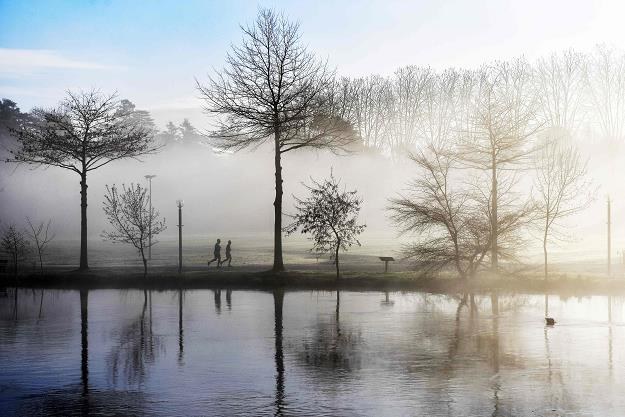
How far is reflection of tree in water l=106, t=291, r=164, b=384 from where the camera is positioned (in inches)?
735

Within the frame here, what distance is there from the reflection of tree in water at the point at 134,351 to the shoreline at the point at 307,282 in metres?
14.2

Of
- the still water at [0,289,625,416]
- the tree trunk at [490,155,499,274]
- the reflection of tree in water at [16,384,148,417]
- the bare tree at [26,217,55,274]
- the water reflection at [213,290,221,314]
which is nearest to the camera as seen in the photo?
the reflection of tree in water at [16,384,148,417]

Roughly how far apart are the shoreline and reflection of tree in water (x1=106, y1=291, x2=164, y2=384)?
46.6ft

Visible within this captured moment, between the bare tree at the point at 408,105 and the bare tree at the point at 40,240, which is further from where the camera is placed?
the bare tree at the point at 408,105

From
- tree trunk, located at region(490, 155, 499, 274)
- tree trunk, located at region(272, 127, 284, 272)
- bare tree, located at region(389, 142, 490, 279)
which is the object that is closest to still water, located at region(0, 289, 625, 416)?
bare tree, located at region(389, 142, 490, 279)

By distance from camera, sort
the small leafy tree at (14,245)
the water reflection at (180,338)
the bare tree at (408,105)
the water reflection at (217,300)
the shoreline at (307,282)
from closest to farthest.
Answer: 1. the water reflection at (180,338)
2. the water reflection at (217,300)
3. the shoreline at (307,282)
4. the small leafy tree at (14,245)
5. the bare tree at (408,105)

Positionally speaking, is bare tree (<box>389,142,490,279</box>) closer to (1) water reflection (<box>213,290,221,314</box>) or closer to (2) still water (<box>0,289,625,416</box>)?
(2) still water (<box>0,289,625,416</box>)

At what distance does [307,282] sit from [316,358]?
21769 millimetres

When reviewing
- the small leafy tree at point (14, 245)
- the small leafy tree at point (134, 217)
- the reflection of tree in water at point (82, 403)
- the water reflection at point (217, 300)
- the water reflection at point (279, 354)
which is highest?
the small leafy tree at point (134, 217)

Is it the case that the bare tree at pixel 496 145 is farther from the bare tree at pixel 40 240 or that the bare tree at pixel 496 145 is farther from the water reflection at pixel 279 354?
the bare tree at pixel 40 240

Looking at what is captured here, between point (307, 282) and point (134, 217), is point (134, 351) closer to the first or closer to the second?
point (307, 282)

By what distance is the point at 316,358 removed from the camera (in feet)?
67.3

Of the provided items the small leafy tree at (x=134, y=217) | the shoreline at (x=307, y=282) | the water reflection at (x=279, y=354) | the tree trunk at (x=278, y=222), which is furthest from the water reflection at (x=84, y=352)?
the tree trunk at (x=278, y=222)

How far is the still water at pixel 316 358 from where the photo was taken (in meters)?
15.4
